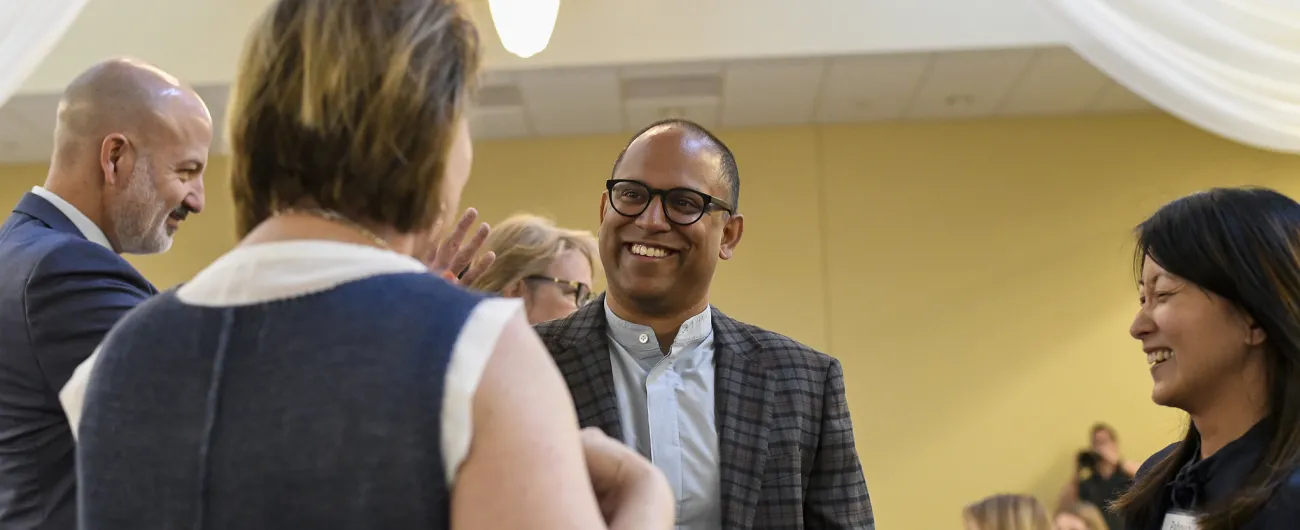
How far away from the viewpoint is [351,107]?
2.45 feet

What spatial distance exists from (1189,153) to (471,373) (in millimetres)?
6724

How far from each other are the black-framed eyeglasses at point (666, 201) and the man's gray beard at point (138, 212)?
764 mm

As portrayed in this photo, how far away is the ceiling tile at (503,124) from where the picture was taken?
20.3ft

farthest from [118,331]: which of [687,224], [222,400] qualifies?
[687,224]

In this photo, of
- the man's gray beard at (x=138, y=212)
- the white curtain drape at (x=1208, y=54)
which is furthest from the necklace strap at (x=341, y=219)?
the white curtain drape at (x=1208, y=54)

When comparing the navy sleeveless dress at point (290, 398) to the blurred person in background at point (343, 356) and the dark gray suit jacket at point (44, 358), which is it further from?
the dark gray suit jacket at point (44, 358)

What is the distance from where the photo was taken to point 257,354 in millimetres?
725

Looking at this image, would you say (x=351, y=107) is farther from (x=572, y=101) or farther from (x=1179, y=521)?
(x=572, y=101)

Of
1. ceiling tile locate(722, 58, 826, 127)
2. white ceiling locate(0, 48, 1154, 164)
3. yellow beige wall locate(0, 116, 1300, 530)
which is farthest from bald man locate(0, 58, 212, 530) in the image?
yellow beige wall locate(0, 116, 1300, 530)

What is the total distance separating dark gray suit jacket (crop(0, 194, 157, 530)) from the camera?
150cm

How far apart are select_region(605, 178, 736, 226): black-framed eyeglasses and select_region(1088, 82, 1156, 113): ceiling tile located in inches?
200

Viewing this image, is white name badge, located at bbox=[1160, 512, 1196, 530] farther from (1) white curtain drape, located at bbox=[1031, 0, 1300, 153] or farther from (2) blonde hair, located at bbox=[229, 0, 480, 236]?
(1) white curtain drape, located at bbox=[1031, 0, 1300, 153]

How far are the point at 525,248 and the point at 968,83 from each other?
3.90m

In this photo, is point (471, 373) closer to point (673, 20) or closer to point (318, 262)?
point (318, 262)
